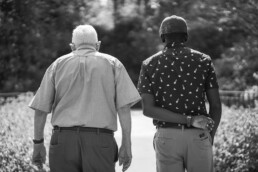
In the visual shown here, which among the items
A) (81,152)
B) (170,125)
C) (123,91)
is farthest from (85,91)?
(170,125)

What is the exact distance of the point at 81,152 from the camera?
481cm

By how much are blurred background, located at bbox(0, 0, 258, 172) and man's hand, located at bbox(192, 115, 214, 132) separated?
9.51ft

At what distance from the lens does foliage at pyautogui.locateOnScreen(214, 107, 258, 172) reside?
7739 millimetres

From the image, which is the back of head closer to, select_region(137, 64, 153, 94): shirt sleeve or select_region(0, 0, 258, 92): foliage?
select_region(137, 64, 153, 94): shirt sleeve

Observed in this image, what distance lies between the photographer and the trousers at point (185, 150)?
482 centimetres

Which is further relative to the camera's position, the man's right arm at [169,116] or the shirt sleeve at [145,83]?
the shirt sleeve at [145,83]

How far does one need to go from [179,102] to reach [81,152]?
0.83 meters

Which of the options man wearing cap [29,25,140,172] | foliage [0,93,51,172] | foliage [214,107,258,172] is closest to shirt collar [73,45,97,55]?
man wearing cap [29,25,140,172]

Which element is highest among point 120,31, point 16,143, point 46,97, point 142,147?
point 46,97

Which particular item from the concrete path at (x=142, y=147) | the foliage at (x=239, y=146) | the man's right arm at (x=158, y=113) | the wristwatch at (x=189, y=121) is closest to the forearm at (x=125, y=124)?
the man's right arm at (x=158, y=113)

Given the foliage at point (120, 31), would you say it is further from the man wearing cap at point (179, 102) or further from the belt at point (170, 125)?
the belt at point (170, 125)

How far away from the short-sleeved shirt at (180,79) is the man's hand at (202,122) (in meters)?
0.10

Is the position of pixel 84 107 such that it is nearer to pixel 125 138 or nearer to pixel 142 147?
pixel 125 138

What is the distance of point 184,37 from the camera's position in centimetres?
501
